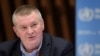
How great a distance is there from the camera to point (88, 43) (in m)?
1.50

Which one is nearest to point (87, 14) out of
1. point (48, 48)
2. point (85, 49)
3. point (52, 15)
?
point (85, 49)

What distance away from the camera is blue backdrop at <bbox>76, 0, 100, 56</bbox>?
147 centimetres

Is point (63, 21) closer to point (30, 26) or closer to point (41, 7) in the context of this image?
point (41, 7)

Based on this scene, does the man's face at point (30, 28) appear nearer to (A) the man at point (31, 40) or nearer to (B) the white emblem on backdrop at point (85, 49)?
(A) the man at point (31, 40)

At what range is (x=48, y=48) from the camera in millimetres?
1616

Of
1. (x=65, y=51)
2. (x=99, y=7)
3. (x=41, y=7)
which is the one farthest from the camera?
(x=41, y=7)

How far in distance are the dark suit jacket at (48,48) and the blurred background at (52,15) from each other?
2.32ft

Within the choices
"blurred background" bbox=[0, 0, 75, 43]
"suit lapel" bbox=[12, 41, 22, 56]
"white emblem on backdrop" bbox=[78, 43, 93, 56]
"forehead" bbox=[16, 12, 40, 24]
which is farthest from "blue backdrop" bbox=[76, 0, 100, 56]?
"blurred background" bbox=[0, 0, 75, 43]

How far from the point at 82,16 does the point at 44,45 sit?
32 centimetres

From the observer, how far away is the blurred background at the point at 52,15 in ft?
7.76

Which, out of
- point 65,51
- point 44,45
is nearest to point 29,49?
point 44,45

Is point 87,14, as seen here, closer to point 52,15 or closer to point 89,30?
point 89,30

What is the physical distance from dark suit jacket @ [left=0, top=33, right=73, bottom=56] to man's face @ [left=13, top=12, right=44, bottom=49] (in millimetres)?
79

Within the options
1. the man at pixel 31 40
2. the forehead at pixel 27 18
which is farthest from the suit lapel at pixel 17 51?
the forehead at pixel 27 18
